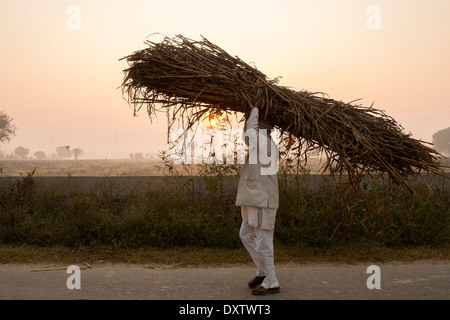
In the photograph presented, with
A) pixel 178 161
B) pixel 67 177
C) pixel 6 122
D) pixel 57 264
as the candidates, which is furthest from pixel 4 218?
pixel 6 122

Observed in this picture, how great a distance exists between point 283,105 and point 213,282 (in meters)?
2.02

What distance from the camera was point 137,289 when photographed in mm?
4125

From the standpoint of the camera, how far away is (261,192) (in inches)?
157

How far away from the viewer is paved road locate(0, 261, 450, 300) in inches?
155

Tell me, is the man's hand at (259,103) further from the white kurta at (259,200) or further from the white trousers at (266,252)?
the white trousers at (266,252)

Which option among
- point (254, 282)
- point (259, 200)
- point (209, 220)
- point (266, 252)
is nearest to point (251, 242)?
point (266, 252)

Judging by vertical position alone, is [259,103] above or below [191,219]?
above

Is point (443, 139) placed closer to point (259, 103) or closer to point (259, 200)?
point (259, 103)

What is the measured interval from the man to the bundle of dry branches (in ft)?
0.88

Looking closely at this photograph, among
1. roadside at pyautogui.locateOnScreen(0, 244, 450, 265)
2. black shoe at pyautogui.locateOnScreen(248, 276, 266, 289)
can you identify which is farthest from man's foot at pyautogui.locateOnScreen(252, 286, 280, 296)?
roadside at pyautogui.locateOnScreen(0, 244, 450, 265)

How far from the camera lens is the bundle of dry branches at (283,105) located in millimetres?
4105
